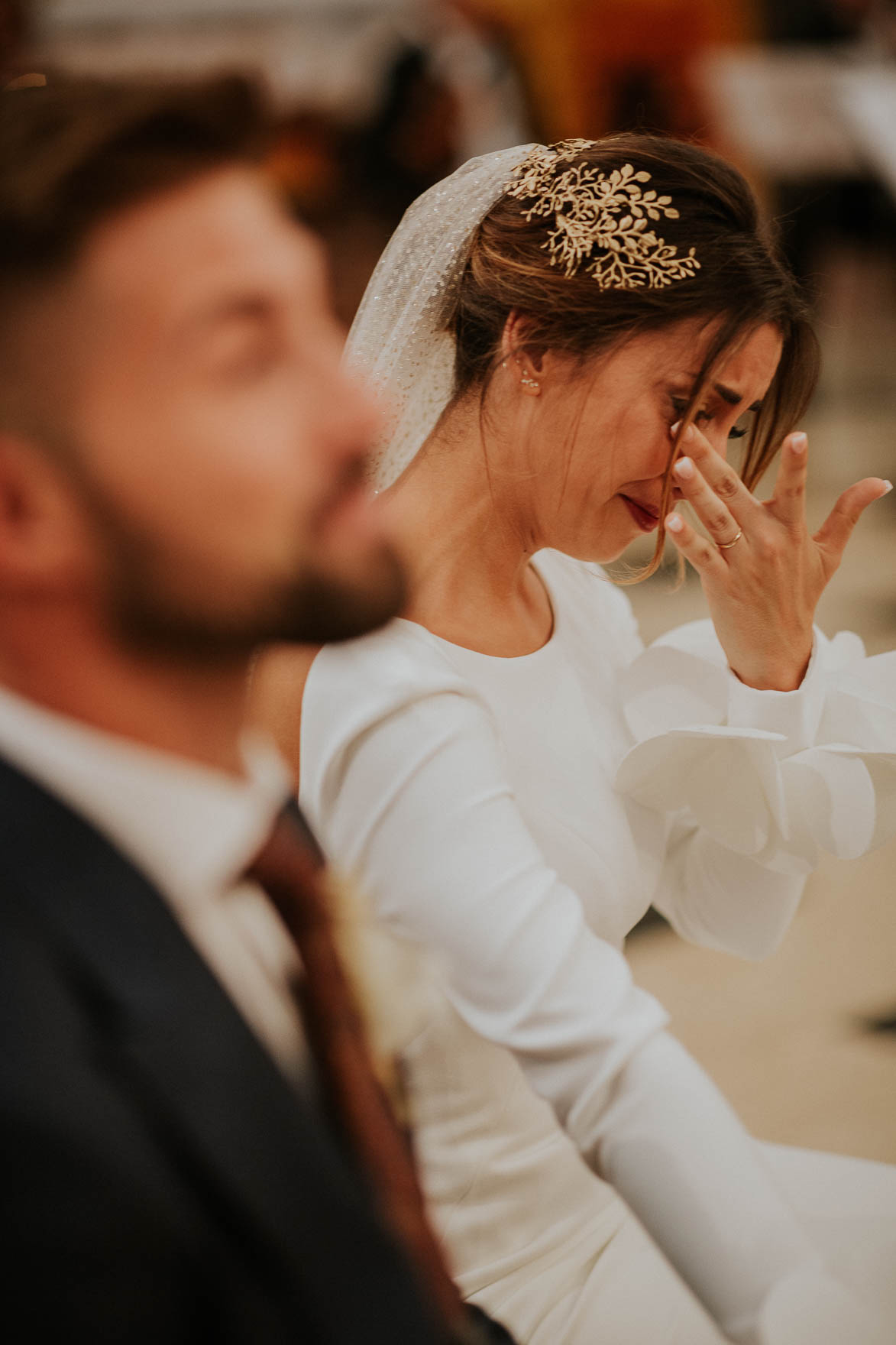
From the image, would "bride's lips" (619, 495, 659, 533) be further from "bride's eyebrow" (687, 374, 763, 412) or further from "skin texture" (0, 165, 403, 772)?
"skin texture" (0, 165, 403, 772)

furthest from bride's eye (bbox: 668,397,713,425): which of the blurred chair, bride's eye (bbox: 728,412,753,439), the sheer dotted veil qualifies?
the blurred chair

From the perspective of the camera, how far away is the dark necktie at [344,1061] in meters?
0.56

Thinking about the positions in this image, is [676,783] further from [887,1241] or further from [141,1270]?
[141,1270]

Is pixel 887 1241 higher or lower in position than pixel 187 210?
lower

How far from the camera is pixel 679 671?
3.43 ft

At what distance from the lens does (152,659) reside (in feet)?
1.66

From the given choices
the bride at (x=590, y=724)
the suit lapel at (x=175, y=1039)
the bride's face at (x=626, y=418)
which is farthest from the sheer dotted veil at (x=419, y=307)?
the suit lapel at (x=175, y=1039)

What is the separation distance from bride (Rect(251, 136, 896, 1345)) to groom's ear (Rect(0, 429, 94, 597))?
379mm

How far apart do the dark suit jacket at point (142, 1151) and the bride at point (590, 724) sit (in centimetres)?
21

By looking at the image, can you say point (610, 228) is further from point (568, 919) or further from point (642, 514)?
point (568, 919)

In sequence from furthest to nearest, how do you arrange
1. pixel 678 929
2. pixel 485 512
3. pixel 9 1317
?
pixel 678 929
pixel 485 512
pixel 9 1317

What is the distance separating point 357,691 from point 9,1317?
0.50 m

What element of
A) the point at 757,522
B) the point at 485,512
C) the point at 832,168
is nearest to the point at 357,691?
the point at 485,512

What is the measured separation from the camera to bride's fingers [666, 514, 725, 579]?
2.77 ft
